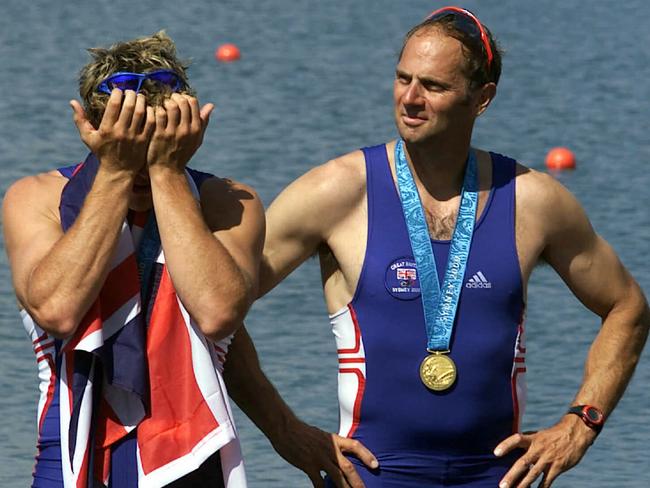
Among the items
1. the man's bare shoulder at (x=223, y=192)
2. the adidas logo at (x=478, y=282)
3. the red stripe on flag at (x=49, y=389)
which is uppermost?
the man's bare shoulder at (x=223, y=192)

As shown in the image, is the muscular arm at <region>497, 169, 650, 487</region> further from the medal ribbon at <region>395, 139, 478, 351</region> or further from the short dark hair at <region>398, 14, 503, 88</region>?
the short dark hair at <region>398, 14, 503, 88</region>

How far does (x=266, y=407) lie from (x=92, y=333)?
0.85 m

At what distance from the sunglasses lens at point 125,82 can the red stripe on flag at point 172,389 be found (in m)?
0.46

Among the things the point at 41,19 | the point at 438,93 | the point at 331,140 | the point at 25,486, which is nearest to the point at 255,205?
the point at 438,93

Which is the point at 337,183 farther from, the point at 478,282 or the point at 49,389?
the point at 49,389

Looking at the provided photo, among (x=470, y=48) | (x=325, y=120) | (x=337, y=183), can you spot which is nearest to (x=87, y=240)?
(x=337, y=183)

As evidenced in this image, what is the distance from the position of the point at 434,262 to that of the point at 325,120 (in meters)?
12.1

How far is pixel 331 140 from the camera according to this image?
51.1 feet

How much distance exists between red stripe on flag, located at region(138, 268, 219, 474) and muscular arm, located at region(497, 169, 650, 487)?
966 mm

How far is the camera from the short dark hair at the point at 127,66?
154 inches

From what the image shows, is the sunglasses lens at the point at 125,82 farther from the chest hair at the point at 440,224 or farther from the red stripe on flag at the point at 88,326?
the chest hair at the point at 440,224

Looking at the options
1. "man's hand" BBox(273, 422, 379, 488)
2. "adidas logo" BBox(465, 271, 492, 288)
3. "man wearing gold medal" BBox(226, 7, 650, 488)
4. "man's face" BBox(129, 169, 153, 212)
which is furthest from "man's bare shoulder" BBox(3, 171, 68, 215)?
"adidas logo" BBox(465, 271, 492, 288)

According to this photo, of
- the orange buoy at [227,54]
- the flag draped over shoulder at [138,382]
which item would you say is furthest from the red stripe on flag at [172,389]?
the orange buoy at [227,54]

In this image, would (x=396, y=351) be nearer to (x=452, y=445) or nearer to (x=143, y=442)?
(x=452, y=445)
